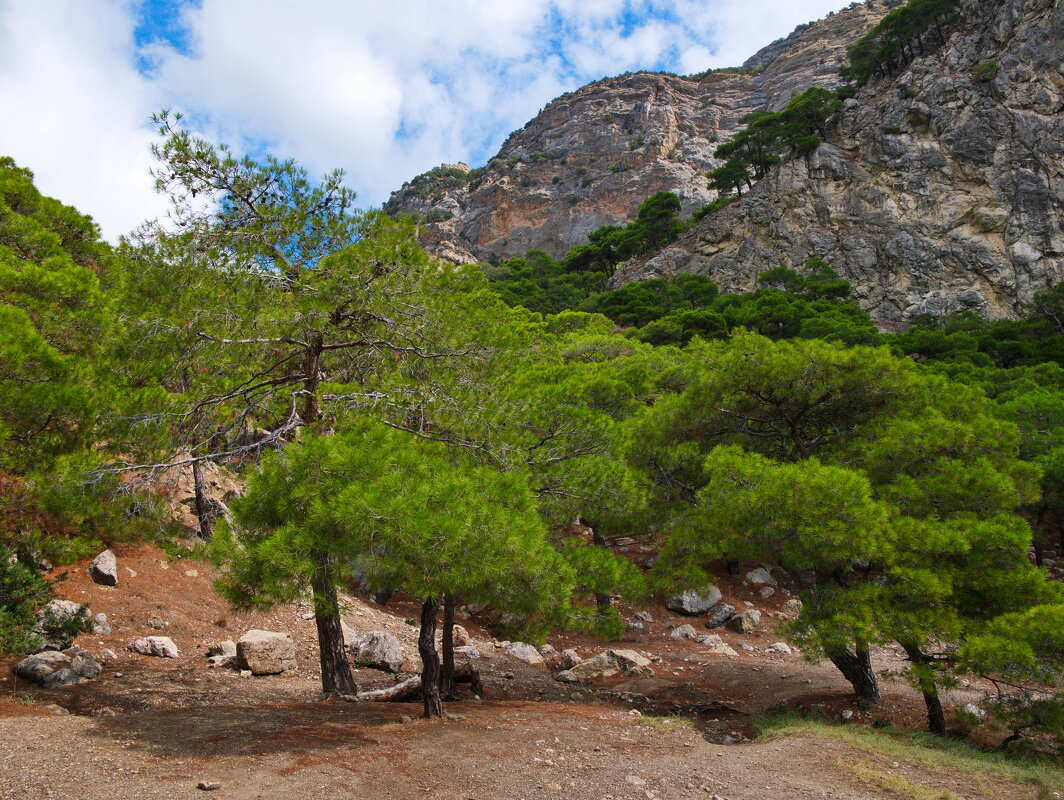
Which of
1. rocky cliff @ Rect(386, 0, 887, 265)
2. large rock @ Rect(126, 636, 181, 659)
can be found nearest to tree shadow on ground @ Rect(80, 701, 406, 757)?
large rock @ Rect(126, 636, 181, 659)

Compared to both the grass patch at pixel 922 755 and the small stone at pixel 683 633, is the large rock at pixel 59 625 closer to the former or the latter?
the grass patch at pixel 922 755

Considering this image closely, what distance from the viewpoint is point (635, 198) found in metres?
65.1

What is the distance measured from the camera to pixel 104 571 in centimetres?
852

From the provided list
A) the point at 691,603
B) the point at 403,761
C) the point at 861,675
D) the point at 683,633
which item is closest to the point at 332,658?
the point at 403,761

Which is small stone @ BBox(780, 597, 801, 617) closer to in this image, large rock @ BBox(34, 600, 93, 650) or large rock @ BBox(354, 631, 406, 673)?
large rock @ BBox(354, 631, 406, 673)

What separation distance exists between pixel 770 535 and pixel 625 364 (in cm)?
888

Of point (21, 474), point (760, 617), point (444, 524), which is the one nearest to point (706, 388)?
point (444, 524)

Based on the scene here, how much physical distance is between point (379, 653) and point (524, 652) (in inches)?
111

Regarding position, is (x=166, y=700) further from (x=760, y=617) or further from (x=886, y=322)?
(x=886, y=322)

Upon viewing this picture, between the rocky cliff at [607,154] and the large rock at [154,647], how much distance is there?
46764 millimetres

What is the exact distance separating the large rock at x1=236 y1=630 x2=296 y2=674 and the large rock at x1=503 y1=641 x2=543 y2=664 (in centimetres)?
372

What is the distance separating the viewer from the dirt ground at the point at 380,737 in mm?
4023

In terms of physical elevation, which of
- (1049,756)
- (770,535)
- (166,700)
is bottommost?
(1049,756)

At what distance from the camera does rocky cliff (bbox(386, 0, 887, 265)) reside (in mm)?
66438
